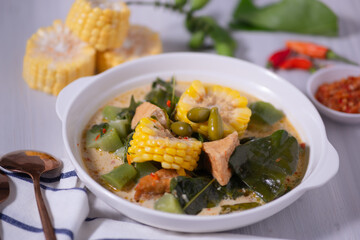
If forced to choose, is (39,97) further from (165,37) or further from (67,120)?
(165,37)

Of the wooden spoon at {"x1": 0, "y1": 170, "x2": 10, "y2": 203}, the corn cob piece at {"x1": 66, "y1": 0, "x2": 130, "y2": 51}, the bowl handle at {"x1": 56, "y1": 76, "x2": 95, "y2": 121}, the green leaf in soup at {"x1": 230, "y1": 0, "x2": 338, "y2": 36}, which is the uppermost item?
the corn cob piece at {"x1": 66, "y1": 0, "x2": 130, "y2": 51}

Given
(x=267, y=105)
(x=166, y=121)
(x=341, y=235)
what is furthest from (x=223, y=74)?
(x=341, y=235)

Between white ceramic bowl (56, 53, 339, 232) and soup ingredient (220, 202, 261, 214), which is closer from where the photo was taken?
white ceramic bowl (56, 53, 339, 232)

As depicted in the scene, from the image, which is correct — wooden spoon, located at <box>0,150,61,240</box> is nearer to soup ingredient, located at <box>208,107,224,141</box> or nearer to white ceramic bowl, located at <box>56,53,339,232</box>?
white ceramic bowl, located at <box>56,53,339,232</box>

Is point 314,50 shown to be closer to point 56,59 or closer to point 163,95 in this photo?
point 163,95

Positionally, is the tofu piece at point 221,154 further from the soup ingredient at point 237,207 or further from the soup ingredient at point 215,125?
the soup ingredient at point 237,207

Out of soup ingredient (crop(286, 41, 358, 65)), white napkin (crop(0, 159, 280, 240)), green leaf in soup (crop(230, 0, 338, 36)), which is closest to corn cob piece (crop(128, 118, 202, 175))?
white napkin (crop(0, 159, 280, 240))
